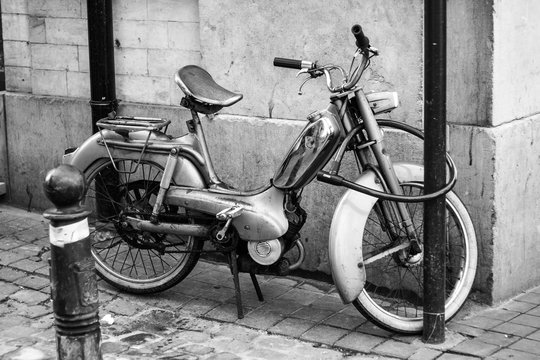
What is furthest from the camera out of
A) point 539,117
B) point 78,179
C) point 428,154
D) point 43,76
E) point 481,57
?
point 43,76

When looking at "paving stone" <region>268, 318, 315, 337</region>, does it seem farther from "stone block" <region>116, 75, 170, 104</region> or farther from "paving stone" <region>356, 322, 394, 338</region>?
"stone block" <region>116, 75, 170, 104</region>

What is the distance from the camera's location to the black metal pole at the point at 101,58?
7.08 m

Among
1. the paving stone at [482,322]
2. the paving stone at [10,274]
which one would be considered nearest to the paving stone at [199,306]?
the paving stone at [10,274]

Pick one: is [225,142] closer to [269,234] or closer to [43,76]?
[269,234]

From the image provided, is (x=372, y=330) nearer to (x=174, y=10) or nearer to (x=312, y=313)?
(x=312, y=313)

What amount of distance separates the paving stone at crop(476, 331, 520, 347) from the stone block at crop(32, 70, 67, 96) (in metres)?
3.87

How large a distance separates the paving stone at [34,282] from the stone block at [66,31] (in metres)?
1.99

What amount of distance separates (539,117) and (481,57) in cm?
71

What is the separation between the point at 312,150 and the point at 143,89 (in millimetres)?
2233

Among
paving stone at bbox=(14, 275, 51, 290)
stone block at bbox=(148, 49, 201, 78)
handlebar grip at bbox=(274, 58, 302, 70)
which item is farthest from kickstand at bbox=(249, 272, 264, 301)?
stone block at bbox=(148, 49, 201, 78)

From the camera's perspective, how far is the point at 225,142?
663 cm

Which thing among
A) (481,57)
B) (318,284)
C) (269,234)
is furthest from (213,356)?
(481,57)

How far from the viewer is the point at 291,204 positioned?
18.5 ft

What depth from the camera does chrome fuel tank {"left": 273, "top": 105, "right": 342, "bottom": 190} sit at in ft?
17.5
